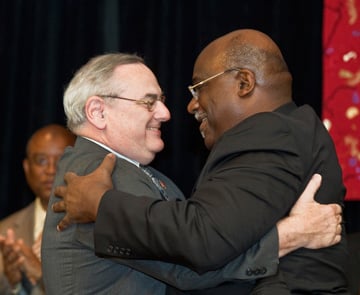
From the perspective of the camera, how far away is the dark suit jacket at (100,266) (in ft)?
7.28

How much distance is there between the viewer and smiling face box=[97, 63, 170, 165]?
2.66 meters

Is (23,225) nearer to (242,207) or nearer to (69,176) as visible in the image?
(69,176)

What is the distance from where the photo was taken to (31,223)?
446 cm

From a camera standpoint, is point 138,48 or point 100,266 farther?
point 138,48

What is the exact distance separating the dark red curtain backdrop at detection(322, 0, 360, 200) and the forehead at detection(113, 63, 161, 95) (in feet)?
6.65

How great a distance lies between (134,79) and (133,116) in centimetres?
14

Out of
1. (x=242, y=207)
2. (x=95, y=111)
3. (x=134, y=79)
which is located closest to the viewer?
(x=242, y=207)

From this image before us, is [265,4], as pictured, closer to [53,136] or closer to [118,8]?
[118,8]

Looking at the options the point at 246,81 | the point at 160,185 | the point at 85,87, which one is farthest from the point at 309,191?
the point at 85,87

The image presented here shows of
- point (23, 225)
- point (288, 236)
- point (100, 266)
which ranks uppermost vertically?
point (288, 236)

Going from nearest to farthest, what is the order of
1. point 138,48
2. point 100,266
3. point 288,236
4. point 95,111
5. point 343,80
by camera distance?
point 288,236 → point 100,266 → point 95,111 → point 343,80 → point 138,48

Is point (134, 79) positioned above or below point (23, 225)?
above

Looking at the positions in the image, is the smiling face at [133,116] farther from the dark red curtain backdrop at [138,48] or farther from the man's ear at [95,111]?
the dark red curtain backdrop at [138,48]

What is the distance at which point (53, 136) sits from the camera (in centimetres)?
467
